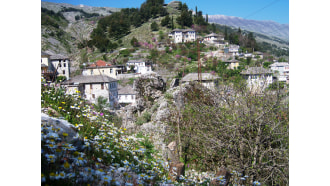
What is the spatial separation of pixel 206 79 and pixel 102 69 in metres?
1.46

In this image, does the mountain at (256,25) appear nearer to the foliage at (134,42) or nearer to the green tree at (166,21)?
the green tree at (166,21)

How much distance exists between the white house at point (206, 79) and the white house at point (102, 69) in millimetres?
1064

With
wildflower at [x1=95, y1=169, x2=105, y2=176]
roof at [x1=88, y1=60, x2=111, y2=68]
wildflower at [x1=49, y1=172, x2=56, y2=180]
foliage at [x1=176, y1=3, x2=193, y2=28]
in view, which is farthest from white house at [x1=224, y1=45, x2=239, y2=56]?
wildflower at [x1=49, y1=172, x2=56, y2=180]

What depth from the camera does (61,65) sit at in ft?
10.8

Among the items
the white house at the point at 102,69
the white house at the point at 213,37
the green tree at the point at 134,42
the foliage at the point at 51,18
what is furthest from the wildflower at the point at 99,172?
the white house at the point at 213,37

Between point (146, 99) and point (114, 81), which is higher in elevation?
point (114, 81)

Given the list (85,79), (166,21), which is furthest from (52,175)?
(166,21)

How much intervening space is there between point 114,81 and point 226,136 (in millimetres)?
1538

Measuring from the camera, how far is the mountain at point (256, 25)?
3490 millimetres
